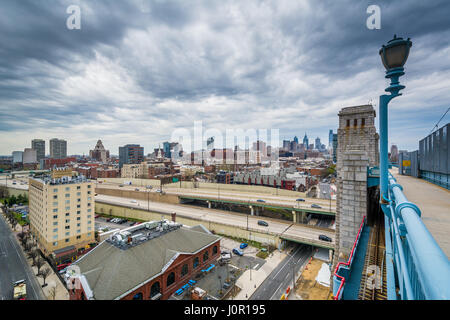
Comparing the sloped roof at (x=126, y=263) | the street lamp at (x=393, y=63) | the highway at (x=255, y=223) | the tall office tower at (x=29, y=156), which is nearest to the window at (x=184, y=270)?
A: the sloped roof at (x=126, y=263)

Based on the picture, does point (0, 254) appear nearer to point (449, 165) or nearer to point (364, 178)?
point (364, 178)

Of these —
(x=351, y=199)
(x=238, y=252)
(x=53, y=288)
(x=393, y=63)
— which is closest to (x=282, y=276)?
(x=238, y=252)

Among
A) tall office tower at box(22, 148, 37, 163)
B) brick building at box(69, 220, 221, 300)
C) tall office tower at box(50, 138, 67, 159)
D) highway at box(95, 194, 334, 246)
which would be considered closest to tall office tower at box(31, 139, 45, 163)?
tall office tower at box(50, 138, 67, 159)

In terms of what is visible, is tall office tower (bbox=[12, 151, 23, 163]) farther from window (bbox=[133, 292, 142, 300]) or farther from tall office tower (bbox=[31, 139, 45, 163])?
window (bbox=[133, 292, 142, 300])

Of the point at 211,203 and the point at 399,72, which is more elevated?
the point at 399,72

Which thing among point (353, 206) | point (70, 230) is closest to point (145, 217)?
point (70, 230)
